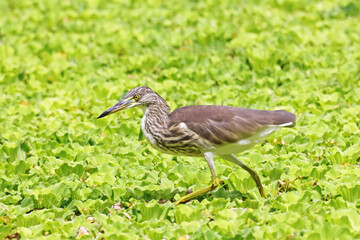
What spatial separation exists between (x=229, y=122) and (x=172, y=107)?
2.76 metres

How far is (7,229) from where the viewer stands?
18.5 feet

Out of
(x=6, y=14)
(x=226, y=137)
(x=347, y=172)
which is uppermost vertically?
(x=6, y=14)

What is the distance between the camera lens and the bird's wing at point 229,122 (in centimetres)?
606

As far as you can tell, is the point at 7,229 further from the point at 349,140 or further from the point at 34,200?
the point at 349,140

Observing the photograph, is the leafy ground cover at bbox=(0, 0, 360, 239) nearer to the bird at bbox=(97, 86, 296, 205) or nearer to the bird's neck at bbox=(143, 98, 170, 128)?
the bird at bbox=(97, 86, 296, 205)

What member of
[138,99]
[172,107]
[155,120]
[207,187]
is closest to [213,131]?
[207,187]

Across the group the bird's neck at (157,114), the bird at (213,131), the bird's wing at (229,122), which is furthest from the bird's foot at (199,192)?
the bird's neck at (157,114)

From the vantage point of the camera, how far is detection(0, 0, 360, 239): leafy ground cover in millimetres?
5715

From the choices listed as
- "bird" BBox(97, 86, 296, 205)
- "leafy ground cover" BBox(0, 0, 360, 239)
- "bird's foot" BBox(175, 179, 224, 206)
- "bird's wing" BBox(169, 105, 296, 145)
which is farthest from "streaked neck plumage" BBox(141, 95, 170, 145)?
"bird's foot" BBox(175, 179, 224, 206)

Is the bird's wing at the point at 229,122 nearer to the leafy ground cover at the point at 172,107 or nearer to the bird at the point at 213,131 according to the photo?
the bird at the point at 213,131

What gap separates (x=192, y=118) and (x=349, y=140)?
2.21 meters

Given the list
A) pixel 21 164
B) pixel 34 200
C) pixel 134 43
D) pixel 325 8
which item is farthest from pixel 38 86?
pixel 325 8

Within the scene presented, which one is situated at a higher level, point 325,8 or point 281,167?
point 325,8

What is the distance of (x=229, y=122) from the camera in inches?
242
